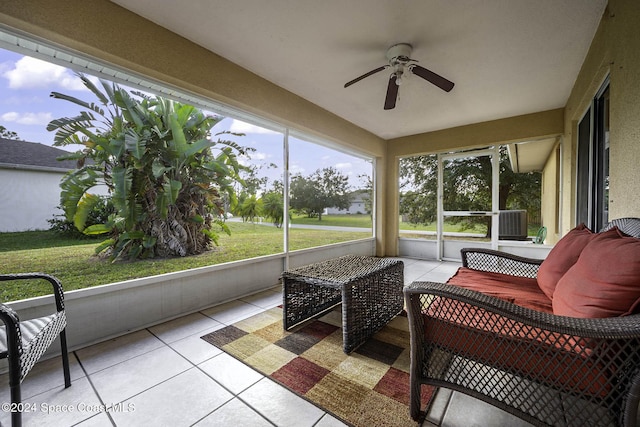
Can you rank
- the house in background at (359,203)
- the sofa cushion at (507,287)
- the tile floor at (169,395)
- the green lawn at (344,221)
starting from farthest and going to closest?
the house in background at (359,203) → the green lawn at (344,221) → the sofa cushion at (507,287) → the tile floor at (169,395)

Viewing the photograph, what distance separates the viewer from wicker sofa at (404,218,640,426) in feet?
2.90

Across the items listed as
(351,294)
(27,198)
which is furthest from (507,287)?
(27,198)

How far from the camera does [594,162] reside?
8.93 feet

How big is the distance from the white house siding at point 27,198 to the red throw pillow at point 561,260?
147 inches

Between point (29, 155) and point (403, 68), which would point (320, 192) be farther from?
point (29, 155)

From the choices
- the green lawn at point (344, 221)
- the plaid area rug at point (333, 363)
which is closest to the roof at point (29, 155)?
the plaid area rug at point (333, 363)

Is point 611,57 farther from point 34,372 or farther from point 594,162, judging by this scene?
point 34,372

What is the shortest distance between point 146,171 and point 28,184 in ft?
3.45

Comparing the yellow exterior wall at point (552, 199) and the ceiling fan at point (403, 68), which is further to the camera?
the yellow exterior wall at point (552, 199)

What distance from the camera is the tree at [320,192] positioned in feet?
15.3

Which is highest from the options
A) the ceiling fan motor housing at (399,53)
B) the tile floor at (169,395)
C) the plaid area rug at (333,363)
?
the ceiling fan motor housing at (399,53)

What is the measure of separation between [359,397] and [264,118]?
301 centimetres

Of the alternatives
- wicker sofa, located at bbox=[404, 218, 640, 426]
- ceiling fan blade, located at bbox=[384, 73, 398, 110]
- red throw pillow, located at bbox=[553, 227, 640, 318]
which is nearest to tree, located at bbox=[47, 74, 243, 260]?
ceiling fan blade, located at bbox=[384, 73, 398, 110]

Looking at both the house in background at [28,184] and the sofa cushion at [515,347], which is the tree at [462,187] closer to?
the sofa cushion at [515,347]
